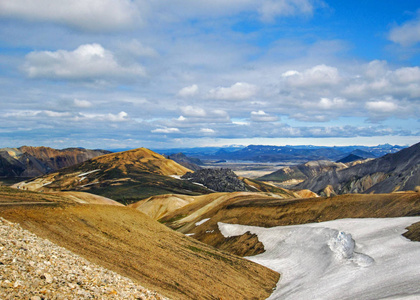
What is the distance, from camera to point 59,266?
52.6 feet

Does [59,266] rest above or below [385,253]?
above

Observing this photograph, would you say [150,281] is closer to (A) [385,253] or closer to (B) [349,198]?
(A) [385,253]

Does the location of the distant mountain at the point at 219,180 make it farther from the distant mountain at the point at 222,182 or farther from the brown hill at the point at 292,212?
the brown hill at the point at 292,212

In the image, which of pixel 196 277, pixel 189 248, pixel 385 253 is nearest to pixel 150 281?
pixel 196 277

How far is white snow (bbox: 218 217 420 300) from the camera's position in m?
23.8

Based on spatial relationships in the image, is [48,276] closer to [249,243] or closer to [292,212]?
[249,243]

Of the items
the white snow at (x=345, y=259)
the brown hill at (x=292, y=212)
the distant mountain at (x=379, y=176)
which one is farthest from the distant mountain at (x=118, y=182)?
the white snow at (x=345, y=259)

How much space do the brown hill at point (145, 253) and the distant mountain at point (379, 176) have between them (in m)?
101

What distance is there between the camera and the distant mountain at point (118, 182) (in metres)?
140

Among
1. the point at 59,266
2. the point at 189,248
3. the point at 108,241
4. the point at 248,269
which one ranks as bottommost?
the point at 248,269

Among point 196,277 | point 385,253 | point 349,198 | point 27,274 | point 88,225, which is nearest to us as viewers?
point 27,274

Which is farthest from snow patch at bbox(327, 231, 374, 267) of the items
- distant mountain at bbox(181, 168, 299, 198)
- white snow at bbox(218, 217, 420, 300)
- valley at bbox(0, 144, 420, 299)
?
distant mountain at bbox(181, 168, 299, 198)

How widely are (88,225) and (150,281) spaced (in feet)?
31.9

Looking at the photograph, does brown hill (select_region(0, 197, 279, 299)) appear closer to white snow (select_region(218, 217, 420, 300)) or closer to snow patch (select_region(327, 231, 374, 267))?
white snow (select_region(218, 217, 420, 300))
